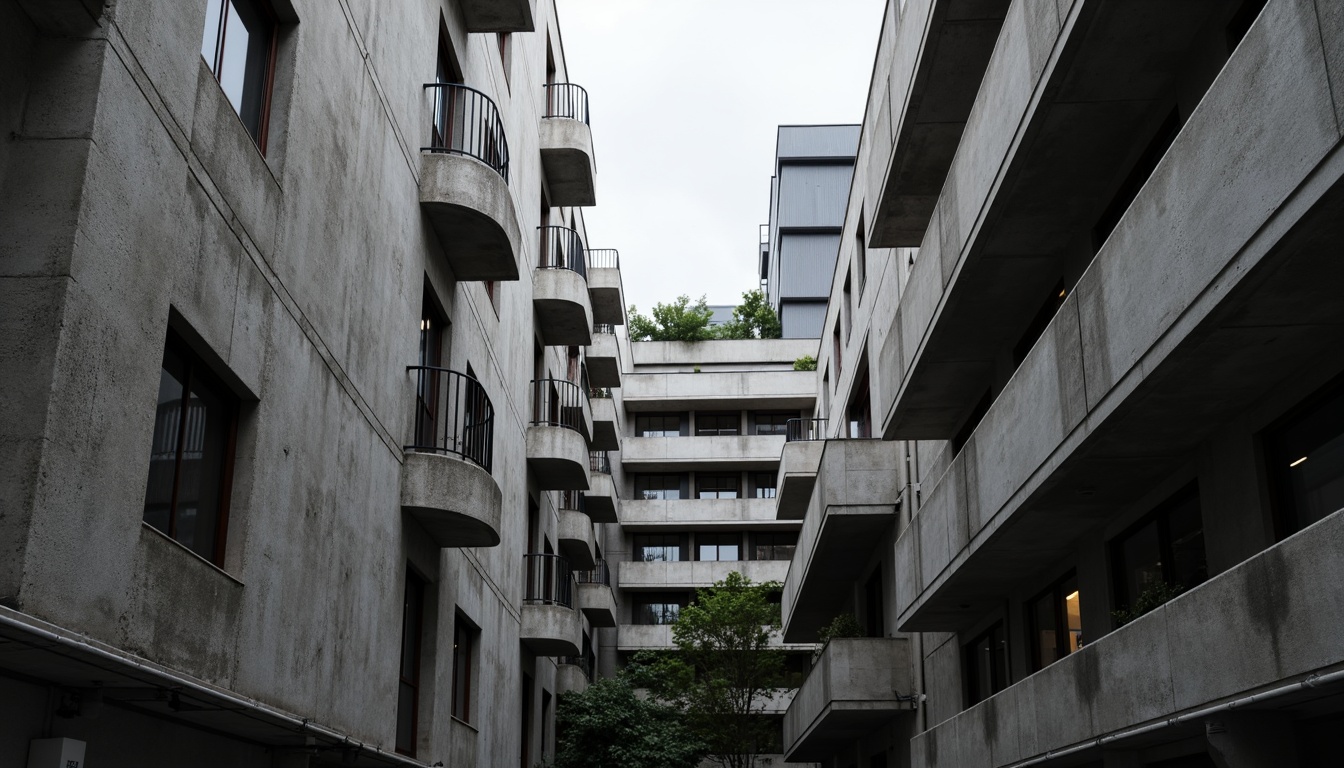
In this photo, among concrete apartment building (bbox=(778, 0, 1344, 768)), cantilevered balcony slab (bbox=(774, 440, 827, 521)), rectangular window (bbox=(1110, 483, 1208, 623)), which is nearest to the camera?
concrete apartment building (bbox=(778, 0, 1344, 768))

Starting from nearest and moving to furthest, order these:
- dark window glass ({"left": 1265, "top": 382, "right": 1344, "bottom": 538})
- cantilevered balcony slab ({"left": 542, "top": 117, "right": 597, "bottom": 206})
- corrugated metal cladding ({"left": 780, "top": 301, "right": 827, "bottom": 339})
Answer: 1. dark window glass ({"left": 1265, "top": 382, "right": 1344, "bottom": 538})
2. cantilevered balcony slab ({"left": 542, "top": 117, "right": 597, "bottom": 206})
3. corrugated metal cladding ({"left": 780, "top": 301, "right": 827, "bottom": 339})

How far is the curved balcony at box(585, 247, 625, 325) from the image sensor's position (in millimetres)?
40438

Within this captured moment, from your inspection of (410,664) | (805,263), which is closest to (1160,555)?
(410,664)

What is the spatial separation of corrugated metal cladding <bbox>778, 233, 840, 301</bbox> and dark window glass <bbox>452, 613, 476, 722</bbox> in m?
47.1

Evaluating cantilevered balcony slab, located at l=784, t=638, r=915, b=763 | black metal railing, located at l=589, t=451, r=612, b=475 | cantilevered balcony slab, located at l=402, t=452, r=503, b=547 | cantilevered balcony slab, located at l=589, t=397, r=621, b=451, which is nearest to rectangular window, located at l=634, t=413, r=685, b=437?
black metal railing, located at l=589, t=451, r=612, b=475

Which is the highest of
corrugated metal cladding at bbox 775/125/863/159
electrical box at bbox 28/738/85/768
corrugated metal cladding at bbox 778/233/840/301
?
corrugated metal cladding at bbox 775/125/863/159

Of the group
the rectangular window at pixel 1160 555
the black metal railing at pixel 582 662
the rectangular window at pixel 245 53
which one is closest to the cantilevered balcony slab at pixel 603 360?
A: the black metal railing at pixel 582 662

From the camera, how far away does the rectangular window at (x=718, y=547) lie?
55.6 metres

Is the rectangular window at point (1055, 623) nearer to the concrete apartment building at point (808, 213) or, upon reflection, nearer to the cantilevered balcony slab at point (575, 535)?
the cantilevered balcony slab at point (575, 535)

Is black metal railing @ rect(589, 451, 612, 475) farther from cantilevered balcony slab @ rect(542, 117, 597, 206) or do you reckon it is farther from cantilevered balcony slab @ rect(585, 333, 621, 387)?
cantilevered balcony slab @ rect(542, 117, 597, 206)

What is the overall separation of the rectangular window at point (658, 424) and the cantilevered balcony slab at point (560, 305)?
83.6ft

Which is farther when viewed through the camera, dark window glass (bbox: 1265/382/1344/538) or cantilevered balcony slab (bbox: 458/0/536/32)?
cantilevered balcony slab (bbox: 458/0/536/32)

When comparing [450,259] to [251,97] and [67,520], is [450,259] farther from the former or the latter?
[67,520]

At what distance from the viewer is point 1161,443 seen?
11664 mm
